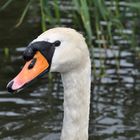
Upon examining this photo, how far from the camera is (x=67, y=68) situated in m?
4.95

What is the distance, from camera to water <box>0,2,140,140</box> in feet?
24.2

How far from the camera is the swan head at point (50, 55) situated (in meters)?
4.77

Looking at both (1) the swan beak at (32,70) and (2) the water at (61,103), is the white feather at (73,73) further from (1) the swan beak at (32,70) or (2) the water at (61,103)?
(2) the water at (61,103)

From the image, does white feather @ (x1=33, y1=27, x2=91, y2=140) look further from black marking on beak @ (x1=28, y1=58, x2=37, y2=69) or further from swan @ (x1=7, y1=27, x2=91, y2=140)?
black marking on beak @ (x1=28, y1=58, x2=37, y2=69)

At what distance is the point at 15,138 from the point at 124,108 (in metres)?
1.57

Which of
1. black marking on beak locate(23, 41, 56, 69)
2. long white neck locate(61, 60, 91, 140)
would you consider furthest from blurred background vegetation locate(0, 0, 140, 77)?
black marking on beak locate(23, 41, 56, 69)

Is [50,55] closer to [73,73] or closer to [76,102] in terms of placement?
[73,73]

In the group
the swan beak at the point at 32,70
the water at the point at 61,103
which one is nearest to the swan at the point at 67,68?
the swan beak at the point at 32,70

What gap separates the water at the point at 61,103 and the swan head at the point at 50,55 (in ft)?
7.92

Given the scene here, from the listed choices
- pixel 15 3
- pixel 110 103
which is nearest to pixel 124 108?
pixel 110 103

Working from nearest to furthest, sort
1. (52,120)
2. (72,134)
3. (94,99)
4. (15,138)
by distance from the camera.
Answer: (72,134) < (15,138) < (52,120) < (94,99)

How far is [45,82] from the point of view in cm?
862

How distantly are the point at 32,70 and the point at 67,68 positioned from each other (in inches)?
11.5

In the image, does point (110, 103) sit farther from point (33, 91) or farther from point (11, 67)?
point (11, 67)
